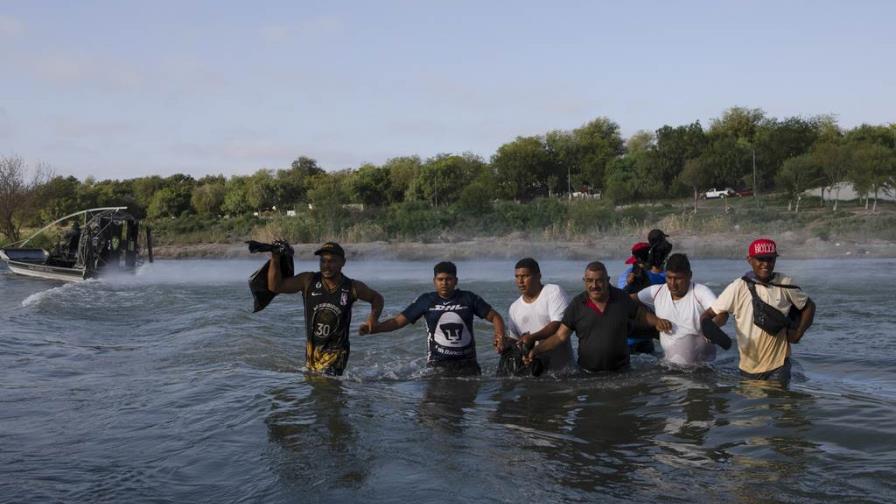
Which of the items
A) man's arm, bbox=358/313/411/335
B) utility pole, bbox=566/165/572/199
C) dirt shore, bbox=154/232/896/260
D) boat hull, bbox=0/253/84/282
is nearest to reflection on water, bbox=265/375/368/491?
man's arm, bbox=358/313/411/335

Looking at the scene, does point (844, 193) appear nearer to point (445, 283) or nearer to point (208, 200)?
point (445, 283)

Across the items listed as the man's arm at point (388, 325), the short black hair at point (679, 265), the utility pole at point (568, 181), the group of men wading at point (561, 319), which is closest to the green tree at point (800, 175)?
→ the utility pole at point (568, 181)


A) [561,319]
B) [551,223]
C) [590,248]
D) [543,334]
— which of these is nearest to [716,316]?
[561,319]

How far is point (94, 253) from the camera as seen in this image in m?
30.3

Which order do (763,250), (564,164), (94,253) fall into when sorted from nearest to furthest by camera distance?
(763,250)
(94,253)
(564,164)

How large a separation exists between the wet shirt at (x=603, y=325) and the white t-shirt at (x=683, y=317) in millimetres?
449

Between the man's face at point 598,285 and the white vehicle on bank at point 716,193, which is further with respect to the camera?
the white vehicle on bank at point 716,193

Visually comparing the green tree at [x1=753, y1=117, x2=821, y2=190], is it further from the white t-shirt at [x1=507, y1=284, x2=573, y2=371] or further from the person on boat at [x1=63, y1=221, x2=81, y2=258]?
the white t-shirt at [x1=507, y1=284, x2=573, y2=371]

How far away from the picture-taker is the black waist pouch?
7.26 meters

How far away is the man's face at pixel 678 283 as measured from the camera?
809 cm

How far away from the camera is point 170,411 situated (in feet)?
27.1

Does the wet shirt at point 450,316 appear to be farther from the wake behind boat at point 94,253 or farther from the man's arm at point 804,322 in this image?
the wake behind boat at point 94,253

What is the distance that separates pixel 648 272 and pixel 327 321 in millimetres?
3787

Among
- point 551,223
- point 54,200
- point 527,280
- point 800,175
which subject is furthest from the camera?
point 54,200
